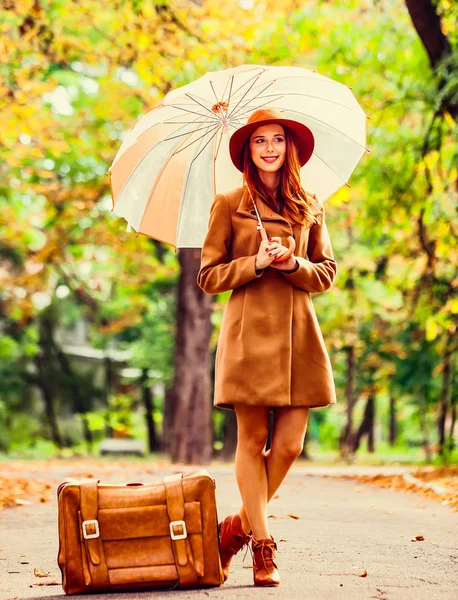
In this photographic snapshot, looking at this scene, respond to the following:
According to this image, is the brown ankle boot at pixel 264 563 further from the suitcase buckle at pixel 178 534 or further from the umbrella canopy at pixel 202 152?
the umbrella canopy at pixel 202 152

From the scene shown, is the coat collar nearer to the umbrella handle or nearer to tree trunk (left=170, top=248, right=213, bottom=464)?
the umbrella handle

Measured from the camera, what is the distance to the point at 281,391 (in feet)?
15.6

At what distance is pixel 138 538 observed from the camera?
15.2 ft

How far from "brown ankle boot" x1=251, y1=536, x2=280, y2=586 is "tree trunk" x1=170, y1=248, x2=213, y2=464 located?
13.2 m

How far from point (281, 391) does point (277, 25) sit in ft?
34.4

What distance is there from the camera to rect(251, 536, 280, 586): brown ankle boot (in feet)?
15.3

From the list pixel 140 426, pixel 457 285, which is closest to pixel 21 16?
pixel 457 285

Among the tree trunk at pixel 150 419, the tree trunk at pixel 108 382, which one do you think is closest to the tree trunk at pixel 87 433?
the tree trunk at pixel 108 382

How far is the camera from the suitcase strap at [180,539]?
15.0ft

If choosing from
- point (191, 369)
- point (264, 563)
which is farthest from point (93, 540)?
point (191, 369)

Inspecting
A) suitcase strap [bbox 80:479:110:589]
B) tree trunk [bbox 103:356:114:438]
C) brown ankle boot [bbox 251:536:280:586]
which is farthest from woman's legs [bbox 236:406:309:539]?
tree trunk [bbox 103:356:114:438]

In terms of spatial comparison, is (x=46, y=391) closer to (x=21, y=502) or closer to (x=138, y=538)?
(x=21, y=502)

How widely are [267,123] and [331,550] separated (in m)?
2.68

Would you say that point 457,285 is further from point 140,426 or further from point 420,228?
point 140,426
